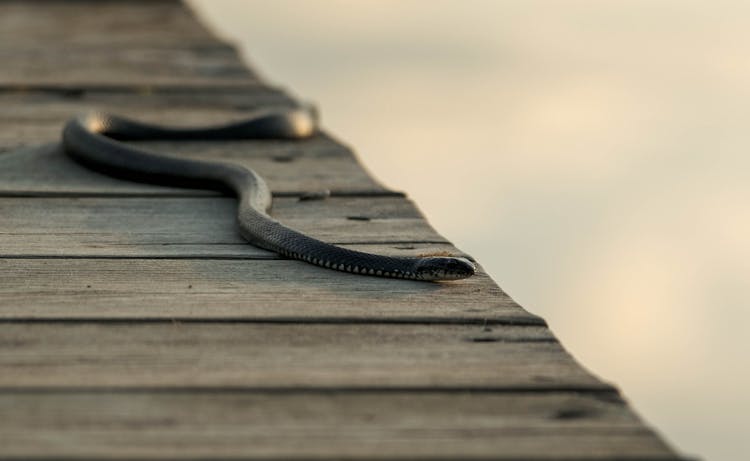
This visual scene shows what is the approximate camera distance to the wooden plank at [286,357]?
2.92 metres

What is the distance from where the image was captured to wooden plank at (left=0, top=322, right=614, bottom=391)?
292cm

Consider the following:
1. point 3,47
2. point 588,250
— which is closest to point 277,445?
point 3,47

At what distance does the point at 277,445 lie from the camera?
8.33ft

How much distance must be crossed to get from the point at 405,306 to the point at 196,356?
72 cm

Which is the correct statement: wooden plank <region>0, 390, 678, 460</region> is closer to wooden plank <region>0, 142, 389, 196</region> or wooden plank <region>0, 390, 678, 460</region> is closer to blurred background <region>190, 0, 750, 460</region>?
wooden plank <region>0, 142, 389, 196</region>

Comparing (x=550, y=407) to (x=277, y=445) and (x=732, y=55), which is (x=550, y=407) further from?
(x=732, y=55)

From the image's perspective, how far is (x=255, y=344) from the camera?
10.5 feet

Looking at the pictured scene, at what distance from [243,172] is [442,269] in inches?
64.3

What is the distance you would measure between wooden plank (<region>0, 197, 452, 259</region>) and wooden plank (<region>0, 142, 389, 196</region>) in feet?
0.52

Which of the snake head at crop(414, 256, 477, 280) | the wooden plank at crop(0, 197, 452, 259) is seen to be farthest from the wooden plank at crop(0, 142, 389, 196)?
the snake head at crop(414, 256, 477, 280)

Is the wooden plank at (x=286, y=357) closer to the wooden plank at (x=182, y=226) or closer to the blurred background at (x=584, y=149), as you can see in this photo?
the wooden plank at (x=182, y=226)

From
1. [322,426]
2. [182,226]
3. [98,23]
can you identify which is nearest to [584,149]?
[98,23]

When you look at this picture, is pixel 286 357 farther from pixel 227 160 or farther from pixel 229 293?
pixel 227 160

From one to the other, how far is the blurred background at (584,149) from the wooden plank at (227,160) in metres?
3.66
